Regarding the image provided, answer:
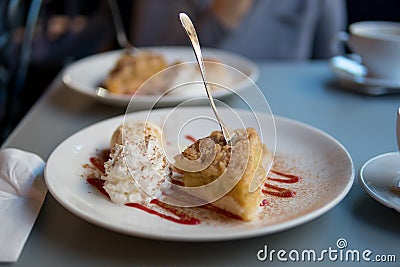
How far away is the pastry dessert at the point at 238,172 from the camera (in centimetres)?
58

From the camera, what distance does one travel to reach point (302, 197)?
63 cm

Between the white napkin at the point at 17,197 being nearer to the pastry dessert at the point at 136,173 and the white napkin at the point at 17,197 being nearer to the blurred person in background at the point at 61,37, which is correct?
the pastry dessert at the point at 136,173

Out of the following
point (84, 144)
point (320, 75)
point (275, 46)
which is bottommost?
point (275, 46)

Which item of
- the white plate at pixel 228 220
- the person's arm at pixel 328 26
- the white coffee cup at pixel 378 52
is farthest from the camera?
the person's arm at pixel 328 26

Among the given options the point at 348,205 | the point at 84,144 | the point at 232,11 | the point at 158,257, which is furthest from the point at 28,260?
the point at 232,11

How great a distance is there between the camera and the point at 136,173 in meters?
0.63

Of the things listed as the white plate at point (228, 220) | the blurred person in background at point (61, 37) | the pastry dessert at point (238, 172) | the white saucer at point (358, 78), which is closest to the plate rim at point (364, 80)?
the white saucer at point (358, 78)

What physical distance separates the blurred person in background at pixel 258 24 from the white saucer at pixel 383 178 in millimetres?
1153

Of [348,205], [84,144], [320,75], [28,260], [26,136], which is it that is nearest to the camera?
[28,260]

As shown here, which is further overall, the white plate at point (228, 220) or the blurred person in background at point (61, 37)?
the blurred person in background at point (61, 37)

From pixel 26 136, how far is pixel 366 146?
598 mm

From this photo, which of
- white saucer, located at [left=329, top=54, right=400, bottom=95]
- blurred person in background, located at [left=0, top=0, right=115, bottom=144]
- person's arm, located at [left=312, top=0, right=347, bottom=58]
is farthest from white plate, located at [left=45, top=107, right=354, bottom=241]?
blurred person in background, located at [left=0, top=0, right=115, bottom=144]

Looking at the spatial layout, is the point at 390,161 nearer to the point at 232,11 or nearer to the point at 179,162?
the point at 179,162

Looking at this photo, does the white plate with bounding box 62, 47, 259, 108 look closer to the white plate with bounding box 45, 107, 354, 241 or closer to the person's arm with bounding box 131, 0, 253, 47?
the white plate with bounding box 45, 107, 354, 241
